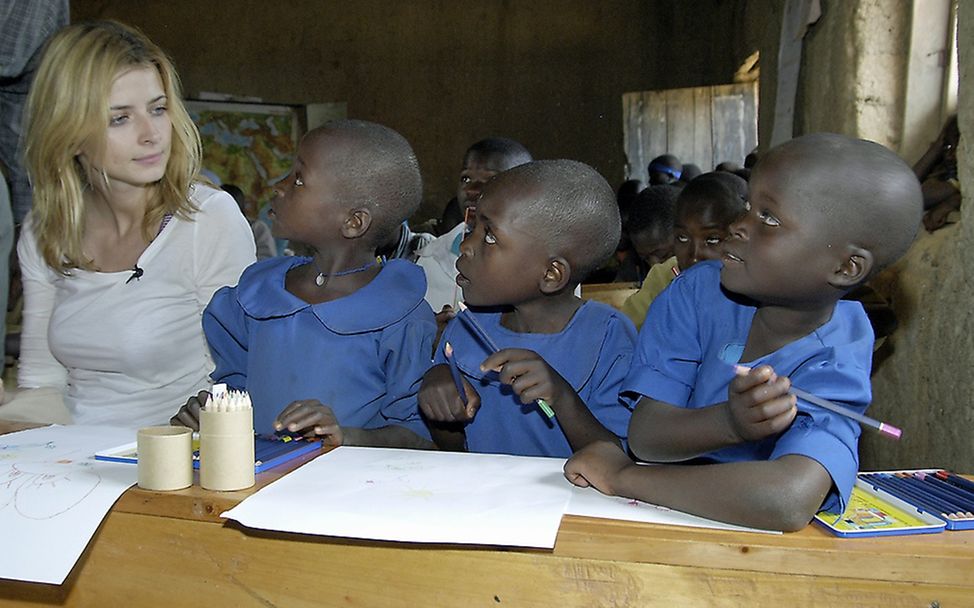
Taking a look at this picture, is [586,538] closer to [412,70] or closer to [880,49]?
[880,49]

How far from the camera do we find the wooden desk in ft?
3.30

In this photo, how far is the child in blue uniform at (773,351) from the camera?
1134 mm

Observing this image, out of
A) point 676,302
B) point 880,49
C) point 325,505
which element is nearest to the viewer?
point 325,505

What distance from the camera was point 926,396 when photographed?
274 cm

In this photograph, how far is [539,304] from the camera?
6.23ft

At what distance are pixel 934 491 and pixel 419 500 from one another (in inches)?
26.6

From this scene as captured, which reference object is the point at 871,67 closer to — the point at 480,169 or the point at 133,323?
the point at 480,169

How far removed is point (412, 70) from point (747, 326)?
9151 mm

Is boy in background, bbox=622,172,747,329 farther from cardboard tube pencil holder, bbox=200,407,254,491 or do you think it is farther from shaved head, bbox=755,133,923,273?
cardboard tube pencil holder, bbox=200,407,254,491

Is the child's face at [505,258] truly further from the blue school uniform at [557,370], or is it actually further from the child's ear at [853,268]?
the child's ear at [853,268]

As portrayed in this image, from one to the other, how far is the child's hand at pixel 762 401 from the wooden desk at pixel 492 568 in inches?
5.2

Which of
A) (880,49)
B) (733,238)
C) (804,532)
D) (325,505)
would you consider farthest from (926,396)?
(325,505)

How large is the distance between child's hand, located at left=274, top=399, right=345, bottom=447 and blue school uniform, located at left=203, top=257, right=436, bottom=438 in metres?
0.29

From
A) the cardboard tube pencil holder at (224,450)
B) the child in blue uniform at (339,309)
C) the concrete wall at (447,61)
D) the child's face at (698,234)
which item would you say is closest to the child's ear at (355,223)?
the child in blue uniform at (339,309)
